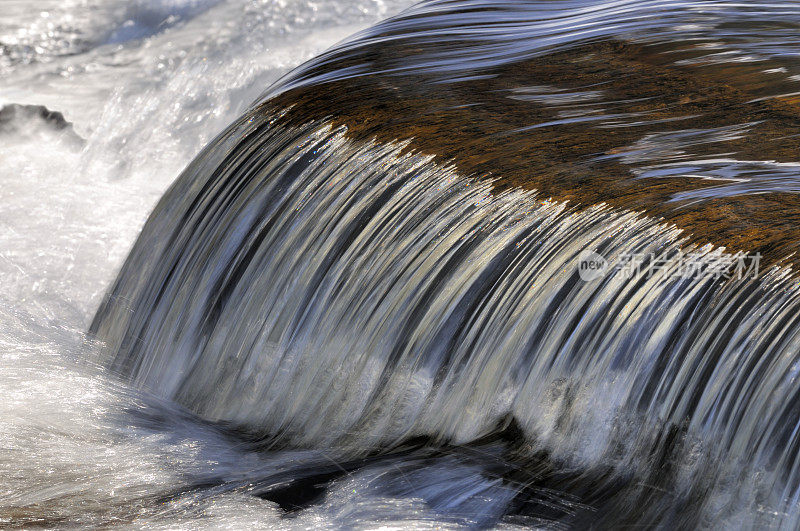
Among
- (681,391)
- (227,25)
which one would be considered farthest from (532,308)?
(227,25)

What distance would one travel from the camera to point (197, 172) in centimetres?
386

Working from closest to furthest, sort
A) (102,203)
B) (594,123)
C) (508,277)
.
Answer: (508,277) < (594,123) < (102,203)

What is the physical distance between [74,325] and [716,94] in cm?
246

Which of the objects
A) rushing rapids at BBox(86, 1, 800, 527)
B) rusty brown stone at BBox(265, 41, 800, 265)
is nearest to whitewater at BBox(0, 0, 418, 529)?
rushing rapids at BBox(86, 1, 800, 527)

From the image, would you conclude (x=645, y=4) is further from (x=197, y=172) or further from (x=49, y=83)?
(x=49, y=83)

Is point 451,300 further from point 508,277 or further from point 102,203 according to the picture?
point 102,203

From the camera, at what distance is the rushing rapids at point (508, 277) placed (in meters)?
2.34

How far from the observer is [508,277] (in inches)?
110

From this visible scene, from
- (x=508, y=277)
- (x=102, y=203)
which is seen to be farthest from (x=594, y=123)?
(x=102, y=203)

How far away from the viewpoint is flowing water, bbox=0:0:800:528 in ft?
7.70

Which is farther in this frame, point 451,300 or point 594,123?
point 594,123

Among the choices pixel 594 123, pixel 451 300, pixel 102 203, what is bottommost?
pixel 451 300

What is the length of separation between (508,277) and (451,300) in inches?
7.0

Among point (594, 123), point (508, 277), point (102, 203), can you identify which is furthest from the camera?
point (102, 203)
